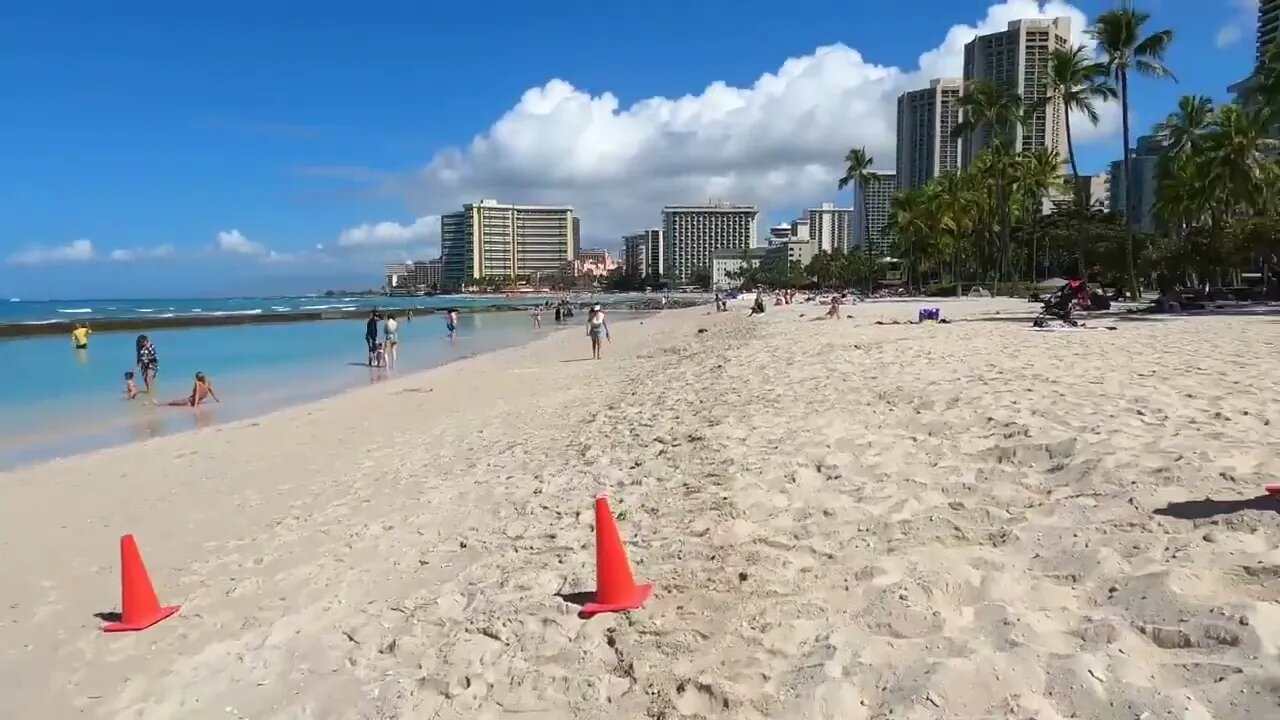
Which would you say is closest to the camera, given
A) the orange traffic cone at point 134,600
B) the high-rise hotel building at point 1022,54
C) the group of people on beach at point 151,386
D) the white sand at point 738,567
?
the white sand at point 738,567

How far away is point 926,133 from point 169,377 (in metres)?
108

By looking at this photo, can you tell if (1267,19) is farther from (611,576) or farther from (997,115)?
(611,576)

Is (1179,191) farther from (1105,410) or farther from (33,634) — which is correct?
(33,634)

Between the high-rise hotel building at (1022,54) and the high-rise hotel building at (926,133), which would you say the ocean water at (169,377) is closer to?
the high-rise hotel building at (1022,54)

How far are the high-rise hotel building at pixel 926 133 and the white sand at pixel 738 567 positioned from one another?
105 metres

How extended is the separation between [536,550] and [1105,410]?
4898mm

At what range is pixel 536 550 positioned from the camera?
5.50m

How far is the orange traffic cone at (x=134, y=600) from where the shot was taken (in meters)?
4.96

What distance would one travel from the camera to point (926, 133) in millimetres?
112938

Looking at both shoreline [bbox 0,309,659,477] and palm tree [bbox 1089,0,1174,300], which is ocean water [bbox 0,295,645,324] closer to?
shoreline [bbox 0,309,659,477]

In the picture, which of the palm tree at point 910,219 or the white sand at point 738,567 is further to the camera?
the palm tree at point 910,219

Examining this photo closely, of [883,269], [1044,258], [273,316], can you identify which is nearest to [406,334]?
[273,316]

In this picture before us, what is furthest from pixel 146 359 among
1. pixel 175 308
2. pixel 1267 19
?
pixel 175 308

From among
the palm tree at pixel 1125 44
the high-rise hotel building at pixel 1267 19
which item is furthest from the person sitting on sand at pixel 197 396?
the high-rise hotel building at pixel 1267 19
